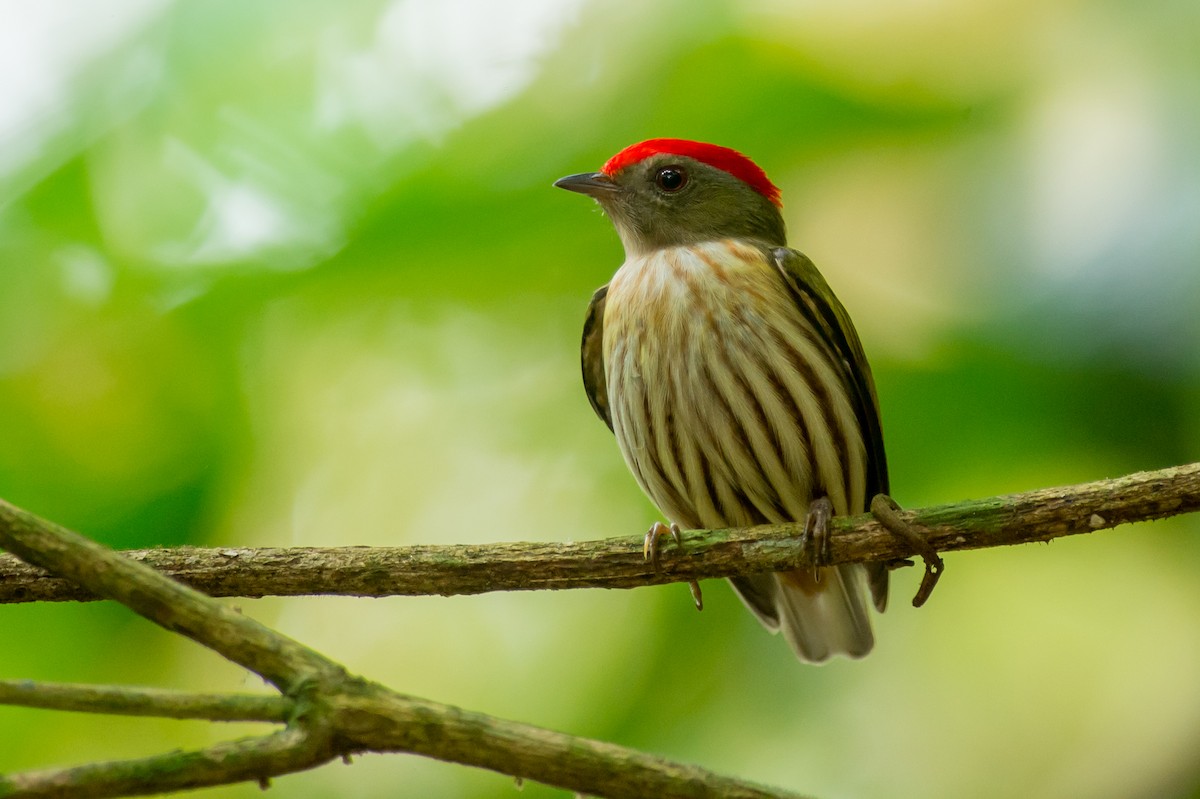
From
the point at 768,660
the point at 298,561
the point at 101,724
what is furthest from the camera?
the point at 768,660

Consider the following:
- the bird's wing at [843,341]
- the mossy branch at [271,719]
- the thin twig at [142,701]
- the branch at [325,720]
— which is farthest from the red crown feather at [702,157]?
the thin twig at [142,701]

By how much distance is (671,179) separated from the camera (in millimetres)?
4574

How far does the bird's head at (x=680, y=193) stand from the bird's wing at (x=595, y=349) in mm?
251

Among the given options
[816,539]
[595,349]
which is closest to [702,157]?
[595,349]

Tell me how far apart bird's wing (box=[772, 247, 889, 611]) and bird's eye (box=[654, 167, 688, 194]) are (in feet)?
2.11

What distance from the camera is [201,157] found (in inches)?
223

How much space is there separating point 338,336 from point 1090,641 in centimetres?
356

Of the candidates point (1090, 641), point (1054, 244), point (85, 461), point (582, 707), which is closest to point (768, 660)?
point (582, 707)

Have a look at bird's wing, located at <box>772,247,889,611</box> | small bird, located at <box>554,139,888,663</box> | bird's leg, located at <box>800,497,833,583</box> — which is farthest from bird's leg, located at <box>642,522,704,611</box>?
bird's wing, located at <box>772,247,889,611</box>

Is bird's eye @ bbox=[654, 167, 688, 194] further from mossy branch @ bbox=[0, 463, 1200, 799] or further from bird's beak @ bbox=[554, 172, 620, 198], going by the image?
mossy branch @ bbox=[0, 463, 1200, 799]

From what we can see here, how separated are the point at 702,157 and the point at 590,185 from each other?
0.44 m

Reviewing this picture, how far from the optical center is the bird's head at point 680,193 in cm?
453

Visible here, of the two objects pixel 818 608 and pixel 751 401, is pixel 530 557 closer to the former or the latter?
pixel 751 401

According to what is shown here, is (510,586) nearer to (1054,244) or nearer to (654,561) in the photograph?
(654,561)
